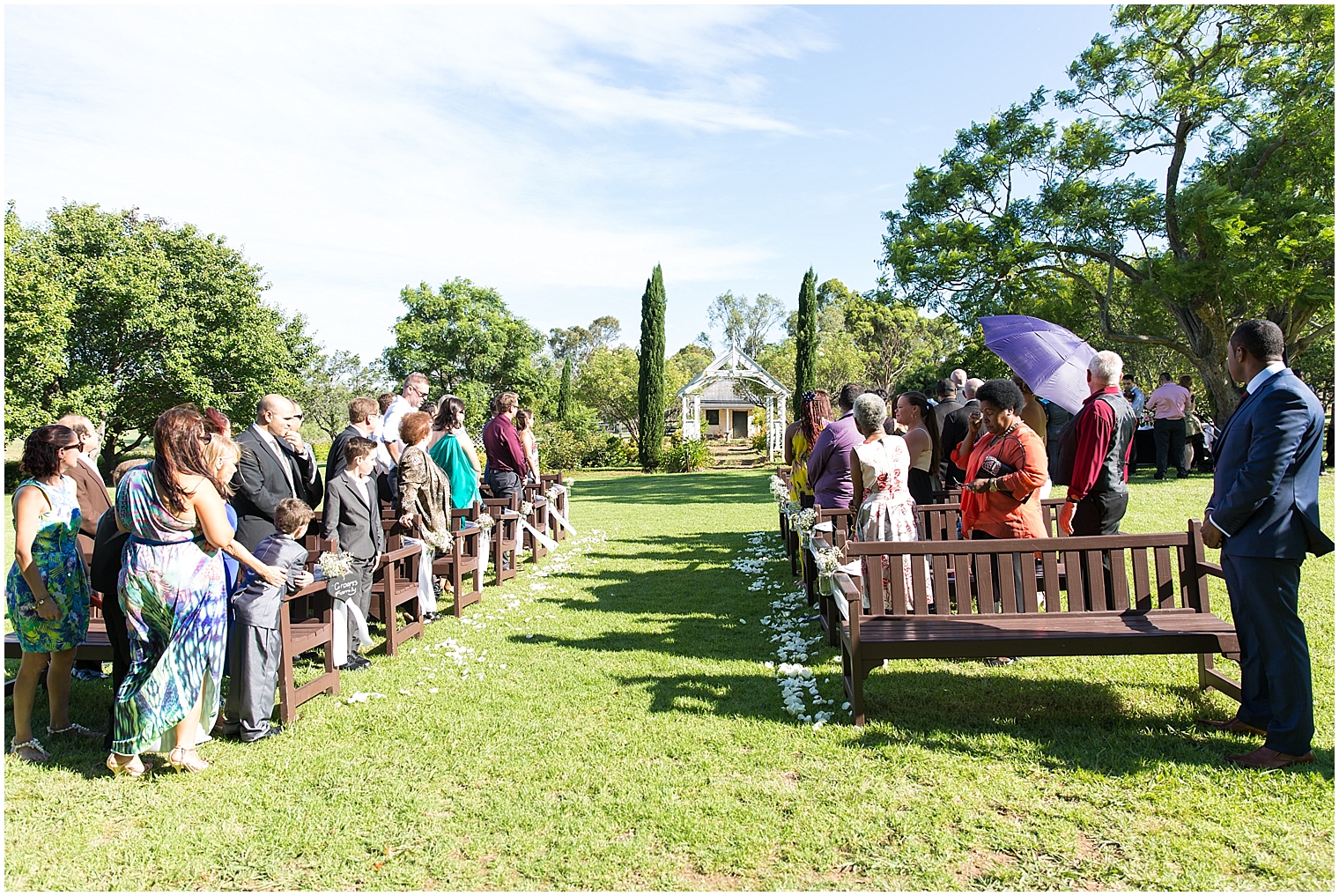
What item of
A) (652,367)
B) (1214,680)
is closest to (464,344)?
(652,367)

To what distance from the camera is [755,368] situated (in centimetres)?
3850

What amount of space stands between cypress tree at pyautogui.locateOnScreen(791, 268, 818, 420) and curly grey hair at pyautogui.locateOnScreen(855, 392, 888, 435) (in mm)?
27042

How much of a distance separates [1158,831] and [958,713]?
1318 millimetres

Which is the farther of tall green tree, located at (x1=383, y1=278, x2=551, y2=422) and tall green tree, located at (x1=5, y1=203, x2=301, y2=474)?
tall green tree, located at (x1=383, y1=278, x2=551, y2=422)

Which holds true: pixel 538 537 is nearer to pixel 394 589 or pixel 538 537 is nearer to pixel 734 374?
pixel 394 589

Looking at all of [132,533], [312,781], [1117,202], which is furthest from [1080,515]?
[1117,202]

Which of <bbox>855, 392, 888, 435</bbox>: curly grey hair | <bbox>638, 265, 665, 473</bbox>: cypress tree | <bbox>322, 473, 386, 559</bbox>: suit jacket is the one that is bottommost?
<bbox>322, 473, 386, 559</bbox>: suit jacket

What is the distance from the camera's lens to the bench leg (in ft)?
13.9

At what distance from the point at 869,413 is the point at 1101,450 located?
149 cm

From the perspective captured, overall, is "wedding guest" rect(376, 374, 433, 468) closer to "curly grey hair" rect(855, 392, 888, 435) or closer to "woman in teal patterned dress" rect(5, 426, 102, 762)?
"woman in teal patterned dress" rect(5, 426, 102, 762)

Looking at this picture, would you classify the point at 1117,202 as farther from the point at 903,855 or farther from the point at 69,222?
the point at 69,222

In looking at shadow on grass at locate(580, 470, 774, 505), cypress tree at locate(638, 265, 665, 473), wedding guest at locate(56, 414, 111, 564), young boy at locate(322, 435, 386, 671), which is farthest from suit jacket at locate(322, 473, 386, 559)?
cypress tree at locate(638, 265, 665, 473)

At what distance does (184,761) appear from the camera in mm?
3918

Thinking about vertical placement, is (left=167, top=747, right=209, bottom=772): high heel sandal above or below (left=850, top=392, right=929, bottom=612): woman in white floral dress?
below
